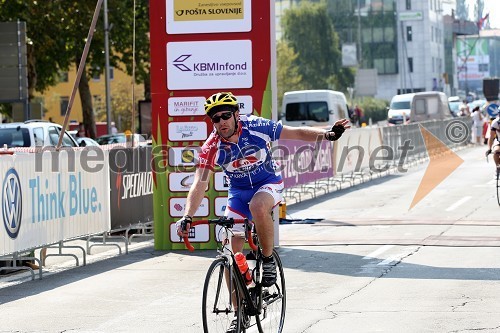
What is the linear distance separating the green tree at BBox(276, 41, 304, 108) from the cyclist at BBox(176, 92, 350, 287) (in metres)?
102

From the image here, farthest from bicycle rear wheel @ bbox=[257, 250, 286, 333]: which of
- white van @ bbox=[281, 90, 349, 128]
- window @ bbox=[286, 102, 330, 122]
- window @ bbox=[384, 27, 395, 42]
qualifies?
window @ bbox=[384, 27, 395, 42]

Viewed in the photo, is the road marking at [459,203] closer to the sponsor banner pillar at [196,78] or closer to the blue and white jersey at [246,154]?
the sponsor banner pillar at [196,78]

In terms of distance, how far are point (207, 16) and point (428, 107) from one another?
4096 centimetres

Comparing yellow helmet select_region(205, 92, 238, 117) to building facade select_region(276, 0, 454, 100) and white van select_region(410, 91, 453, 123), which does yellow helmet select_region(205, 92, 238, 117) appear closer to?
white van select_region(410, 91, 453, 123)

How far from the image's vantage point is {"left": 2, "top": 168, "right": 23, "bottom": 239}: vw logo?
44.7ft

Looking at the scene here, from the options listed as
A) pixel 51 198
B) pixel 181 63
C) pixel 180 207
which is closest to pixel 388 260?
pixel 180 207

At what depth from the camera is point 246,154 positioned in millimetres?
8883

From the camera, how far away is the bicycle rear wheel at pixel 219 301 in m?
8.18

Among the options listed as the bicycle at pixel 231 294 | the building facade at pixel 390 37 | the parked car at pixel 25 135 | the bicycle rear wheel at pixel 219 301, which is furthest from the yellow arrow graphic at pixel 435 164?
the building facade at pixel 390 37

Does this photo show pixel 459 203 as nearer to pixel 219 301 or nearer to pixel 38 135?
pixel 38 135

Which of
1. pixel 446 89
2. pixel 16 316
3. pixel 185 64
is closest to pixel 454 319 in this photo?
pixel 16 316

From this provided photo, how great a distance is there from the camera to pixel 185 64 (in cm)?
1614

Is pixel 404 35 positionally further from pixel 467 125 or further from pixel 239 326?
pixel 239 326

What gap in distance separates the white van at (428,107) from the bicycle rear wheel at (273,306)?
47054 mm
